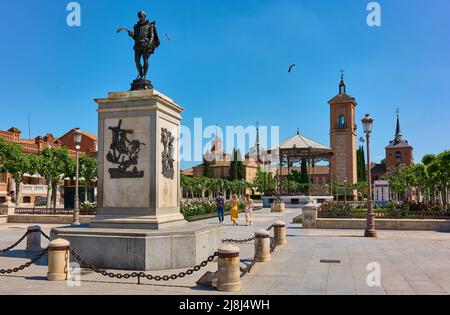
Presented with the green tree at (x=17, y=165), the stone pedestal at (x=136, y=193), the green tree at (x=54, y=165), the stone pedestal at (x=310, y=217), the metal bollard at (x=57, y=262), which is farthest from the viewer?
the green tree at (x=54, y=165)

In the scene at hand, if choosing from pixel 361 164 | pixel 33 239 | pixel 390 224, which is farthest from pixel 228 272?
pixel 361 164

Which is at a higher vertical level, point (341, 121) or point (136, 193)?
point (341, 121)

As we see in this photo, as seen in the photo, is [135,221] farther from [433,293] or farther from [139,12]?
[433,293]

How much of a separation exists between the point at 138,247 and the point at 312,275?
4.05m

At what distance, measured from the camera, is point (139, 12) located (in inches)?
500

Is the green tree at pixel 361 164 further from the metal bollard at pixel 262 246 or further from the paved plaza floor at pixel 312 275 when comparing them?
the metal bollard at pixel 262 246

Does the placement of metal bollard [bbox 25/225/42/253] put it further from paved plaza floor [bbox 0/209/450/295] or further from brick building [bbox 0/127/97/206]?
brick building [bbox 0/127/97/206]

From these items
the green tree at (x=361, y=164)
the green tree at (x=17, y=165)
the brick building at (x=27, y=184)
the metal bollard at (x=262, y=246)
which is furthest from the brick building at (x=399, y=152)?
the metal bollard at (x=262, y=246)

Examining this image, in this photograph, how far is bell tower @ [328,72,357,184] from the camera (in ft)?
313

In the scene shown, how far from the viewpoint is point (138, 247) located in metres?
10.2

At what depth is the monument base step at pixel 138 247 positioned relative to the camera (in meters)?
10.2

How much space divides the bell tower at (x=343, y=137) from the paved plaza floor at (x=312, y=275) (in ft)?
268

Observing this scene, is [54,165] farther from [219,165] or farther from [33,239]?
[219,165]
